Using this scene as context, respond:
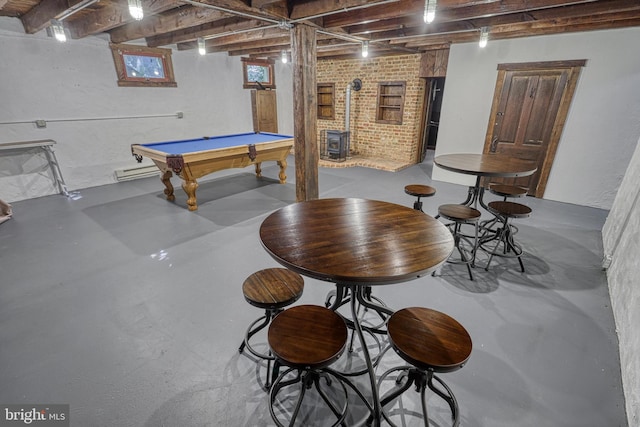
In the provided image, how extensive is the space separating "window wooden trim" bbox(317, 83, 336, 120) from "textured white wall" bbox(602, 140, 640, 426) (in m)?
5.93

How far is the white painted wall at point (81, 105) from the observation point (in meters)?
4.14

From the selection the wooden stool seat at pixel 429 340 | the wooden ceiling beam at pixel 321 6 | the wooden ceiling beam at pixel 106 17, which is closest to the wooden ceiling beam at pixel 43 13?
the wooden ceiling beam at pixel 106 17

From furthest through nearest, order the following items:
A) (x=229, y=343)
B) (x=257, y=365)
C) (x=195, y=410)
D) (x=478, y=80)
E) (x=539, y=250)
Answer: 1. (x=478, y=80)
2. (x=539, y=250)
3. (x=229, y=343)
4. (x=257, y=365)
5. (x=195, y=410)

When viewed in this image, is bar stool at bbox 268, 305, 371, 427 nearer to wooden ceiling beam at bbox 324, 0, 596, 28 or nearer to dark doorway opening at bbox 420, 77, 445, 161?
wooden ceiling beam at bbox 324, 0, 596, 28

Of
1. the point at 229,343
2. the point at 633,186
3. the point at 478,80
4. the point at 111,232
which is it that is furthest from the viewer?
the point at 478,80

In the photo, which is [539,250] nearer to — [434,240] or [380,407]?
[434,240]

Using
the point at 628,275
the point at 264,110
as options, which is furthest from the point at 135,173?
the point at 628,275

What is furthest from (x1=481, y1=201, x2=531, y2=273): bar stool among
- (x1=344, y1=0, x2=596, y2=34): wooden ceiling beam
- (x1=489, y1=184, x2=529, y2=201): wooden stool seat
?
(x1=344, y1=0, x2=596, y2=34): wooden ceiling beam

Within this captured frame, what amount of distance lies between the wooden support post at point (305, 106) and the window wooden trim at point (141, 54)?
3676mm

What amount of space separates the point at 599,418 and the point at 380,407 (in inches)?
44.9

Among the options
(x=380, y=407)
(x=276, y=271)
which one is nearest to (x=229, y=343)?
(x=276, y=271)

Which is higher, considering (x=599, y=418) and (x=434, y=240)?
(x=434, y=240)

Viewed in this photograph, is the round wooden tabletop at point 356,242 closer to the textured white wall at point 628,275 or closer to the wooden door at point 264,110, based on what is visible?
the textured white wall at point 628,275

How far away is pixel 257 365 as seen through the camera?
5.77ft
